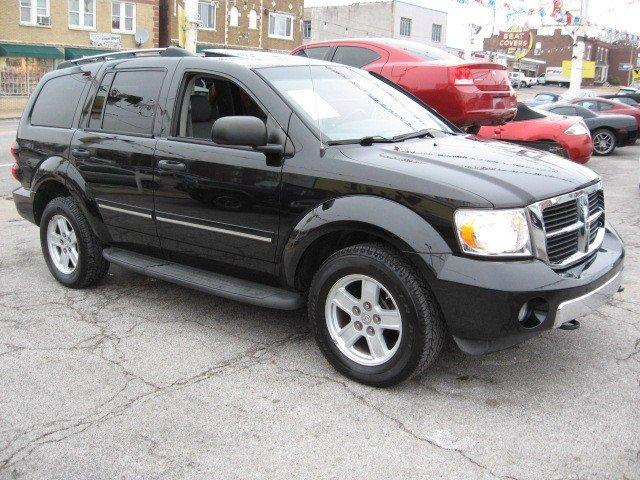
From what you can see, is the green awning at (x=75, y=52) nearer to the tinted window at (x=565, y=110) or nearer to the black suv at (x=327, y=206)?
the tinted window at (x=565, y=110)

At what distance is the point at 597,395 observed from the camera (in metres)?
3.66

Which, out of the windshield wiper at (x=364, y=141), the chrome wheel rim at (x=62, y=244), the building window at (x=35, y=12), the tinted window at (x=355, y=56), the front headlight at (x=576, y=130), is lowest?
the chrome wheel rim at (x=62, y=244)

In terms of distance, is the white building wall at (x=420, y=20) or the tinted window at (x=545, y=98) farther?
the white building wall at (x=420, y=20)

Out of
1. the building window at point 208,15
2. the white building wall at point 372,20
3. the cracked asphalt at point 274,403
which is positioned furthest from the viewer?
the white building wall at point 372,20

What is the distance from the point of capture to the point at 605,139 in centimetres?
1680

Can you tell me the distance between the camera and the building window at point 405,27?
65938mm

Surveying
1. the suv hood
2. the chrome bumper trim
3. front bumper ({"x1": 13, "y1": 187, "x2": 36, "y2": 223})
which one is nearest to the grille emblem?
the suv hood

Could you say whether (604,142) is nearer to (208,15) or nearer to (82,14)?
(82,14)

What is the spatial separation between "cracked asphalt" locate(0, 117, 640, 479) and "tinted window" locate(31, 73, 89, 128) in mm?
1552

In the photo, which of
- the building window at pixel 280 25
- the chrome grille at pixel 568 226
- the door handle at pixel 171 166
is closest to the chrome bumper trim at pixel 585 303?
the chrome grille at pixel 568 226

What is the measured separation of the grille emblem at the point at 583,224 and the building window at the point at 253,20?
4465 centimetres

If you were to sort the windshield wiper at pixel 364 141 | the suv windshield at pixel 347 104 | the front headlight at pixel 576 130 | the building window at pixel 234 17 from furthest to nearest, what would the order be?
1. the building window at pixel 234 17
2. the front headlight at pixel 576 130
3. the suv windshield at pixel 347 104
4. the windshield wiper at pixel 364 141

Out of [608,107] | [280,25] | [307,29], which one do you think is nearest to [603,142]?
[608,107]

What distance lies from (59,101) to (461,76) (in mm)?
4332
